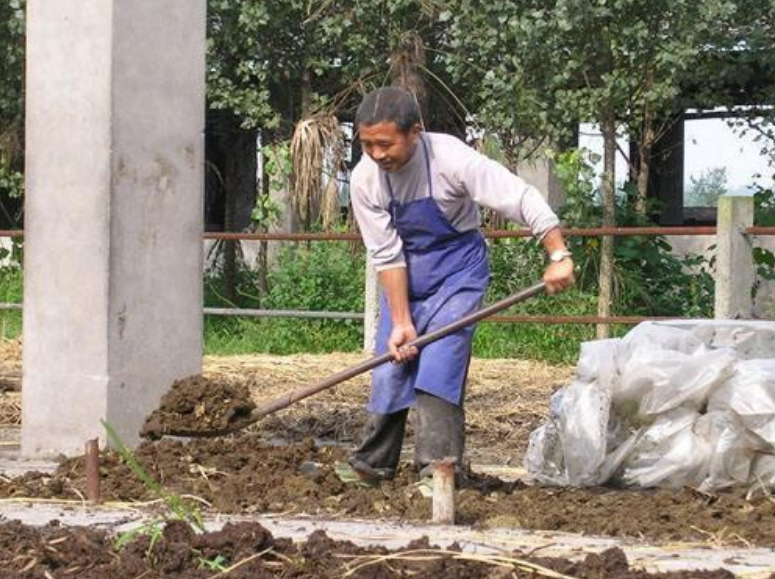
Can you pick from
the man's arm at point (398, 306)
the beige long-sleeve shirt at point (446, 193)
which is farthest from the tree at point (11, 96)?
the man's arm at point (398, 306)

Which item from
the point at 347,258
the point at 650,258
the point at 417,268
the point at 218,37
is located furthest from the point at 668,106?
the point at 417,268

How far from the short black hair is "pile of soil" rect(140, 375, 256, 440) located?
1375mm

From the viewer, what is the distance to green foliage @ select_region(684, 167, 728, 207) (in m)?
19.7

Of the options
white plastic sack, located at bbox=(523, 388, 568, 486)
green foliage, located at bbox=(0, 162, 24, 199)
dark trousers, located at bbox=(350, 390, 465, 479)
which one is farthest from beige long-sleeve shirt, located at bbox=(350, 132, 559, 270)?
green foliage, located at bbox=(0, 162, 24, 199)

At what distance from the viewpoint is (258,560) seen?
4.54m

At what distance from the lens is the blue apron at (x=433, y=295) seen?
21.1 feet

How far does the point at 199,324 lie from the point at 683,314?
719cm

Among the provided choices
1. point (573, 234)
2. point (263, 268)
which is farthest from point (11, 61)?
point (573, 234)

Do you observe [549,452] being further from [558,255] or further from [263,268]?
[263,268]

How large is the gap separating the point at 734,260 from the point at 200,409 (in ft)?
17.1

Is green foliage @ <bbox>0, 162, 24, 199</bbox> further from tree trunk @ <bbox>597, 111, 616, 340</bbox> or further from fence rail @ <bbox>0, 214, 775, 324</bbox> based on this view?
tree trunk @ <bbox>597, 111, 616, 340</bbox>

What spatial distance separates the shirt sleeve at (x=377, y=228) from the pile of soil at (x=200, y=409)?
0.91 m

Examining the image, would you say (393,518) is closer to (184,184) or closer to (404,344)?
(404,344)

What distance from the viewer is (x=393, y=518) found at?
5770mm
